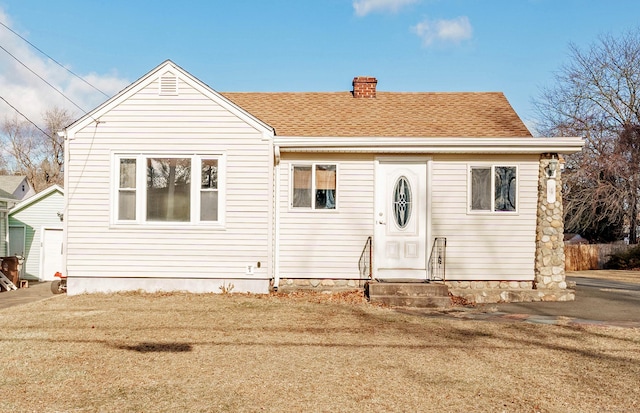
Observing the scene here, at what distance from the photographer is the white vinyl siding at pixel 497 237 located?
1026 centimetres

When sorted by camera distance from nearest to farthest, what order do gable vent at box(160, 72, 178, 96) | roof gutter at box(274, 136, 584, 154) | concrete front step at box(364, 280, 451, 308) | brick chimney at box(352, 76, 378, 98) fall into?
1. concrete front step at box(364, 280, 451, 308)
2. roof gutter at box(274, 136, 584, 154)
3. gable vent at box(160, 72, 178, 96)
4. brick chimney at box(352, 76, 378, 98)

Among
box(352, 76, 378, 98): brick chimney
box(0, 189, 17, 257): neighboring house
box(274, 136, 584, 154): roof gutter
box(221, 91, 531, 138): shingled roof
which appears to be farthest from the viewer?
box(0, 189, 17, 257): neighboring house

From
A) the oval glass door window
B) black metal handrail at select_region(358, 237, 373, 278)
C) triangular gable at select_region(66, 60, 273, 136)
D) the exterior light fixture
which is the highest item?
triangular gable at select_region(66, 60, 273, 136)

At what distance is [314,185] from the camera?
10328 millimetres

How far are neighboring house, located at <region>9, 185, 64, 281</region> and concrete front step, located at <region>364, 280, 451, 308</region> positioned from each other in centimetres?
1804

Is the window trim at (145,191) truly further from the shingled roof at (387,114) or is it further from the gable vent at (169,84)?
the shingled roof at (387,114)

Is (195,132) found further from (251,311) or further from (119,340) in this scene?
(119,340)

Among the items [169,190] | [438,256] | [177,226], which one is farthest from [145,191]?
[438,256]

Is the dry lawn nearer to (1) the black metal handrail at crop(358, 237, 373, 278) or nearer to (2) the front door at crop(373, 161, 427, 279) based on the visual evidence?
(1) the black metal handrail at crop(358, 237, 373, 278)

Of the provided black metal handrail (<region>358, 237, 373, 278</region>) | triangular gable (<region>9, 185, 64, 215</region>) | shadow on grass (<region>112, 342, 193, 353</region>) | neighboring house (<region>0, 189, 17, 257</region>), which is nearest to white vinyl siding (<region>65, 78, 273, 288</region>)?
black metal handrail (<region>358, 237, 373, 278</region>)

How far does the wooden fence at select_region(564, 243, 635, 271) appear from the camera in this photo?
979 inches

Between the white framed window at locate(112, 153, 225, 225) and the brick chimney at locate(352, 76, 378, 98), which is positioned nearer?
the white framed window at locate(112, 153, 225, 225)

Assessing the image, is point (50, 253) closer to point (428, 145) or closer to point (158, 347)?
point (428, 145)

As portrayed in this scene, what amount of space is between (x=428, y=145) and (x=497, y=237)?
7.67 ft
